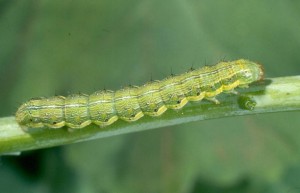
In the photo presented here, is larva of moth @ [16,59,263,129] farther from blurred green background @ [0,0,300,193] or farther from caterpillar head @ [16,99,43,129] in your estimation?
blurred green background @ [0,0,300,193]

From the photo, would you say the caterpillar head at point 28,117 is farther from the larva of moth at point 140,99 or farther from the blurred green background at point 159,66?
the blurred green background at point 159,66

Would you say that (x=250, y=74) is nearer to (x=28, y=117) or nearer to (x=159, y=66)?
(x=159, y=66)

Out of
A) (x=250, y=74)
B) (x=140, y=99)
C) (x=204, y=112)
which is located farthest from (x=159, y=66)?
(x=204, y=112)

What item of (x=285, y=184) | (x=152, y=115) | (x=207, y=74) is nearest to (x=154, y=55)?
(x=207, y=74)

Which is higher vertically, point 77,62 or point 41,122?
point 77,62

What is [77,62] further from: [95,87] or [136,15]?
[136,15]

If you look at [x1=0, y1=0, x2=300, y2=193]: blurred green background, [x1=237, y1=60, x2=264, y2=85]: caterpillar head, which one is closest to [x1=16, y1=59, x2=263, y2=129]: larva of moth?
[x1=237, y1=60, x2=264, y2=85]: caterpillar head
